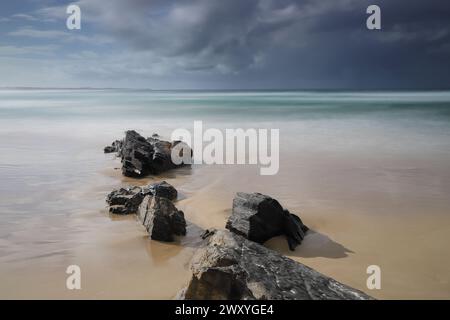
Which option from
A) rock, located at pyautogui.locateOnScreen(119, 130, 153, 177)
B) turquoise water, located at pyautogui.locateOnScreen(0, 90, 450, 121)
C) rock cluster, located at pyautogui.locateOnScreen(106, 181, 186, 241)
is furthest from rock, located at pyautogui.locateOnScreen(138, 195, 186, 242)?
turquoise water, located at pyautogui.locateOnScreen(0, 90, 450, 121)

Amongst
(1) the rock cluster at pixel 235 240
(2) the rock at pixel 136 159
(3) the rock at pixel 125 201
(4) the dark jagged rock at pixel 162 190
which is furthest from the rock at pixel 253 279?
(2) the rock at pixel 136 159

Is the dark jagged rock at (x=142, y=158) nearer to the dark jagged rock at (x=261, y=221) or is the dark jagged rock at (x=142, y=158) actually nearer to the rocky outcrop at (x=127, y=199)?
the rocky outcrop at (x=127, y=199)

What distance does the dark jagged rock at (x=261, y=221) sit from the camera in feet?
19.4

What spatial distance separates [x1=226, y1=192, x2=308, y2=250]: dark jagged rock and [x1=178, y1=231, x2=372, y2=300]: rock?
1.65 m

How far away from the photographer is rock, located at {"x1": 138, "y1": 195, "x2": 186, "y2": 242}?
6.11m

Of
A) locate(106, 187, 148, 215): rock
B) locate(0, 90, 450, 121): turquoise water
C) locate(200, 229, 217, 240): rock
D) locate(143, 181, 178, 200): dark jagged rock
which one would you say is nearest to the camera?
locate(200, 229, 217, 240): rock

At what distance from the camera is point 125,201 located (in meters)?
7.45

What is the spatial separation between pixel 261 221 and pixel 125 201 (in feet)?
9.24

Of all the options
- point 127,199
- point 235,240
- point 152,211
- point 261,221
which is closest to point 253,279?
point 235,240

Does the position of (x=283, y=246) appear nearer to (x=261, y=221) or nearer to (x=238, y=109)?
(x=261, y=221)

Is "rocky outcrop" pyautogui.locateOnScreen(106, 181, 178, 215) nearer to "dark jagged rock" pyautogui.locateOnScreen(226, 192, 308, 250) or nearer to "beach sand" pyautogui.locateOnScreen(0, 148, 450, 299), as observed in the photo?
"beach sand" pyautogui.locateOnScreen(0, 148, 450, 299)

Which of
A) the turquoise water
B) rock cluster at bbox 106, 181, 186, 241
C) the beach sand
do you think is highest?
the turquoise water
